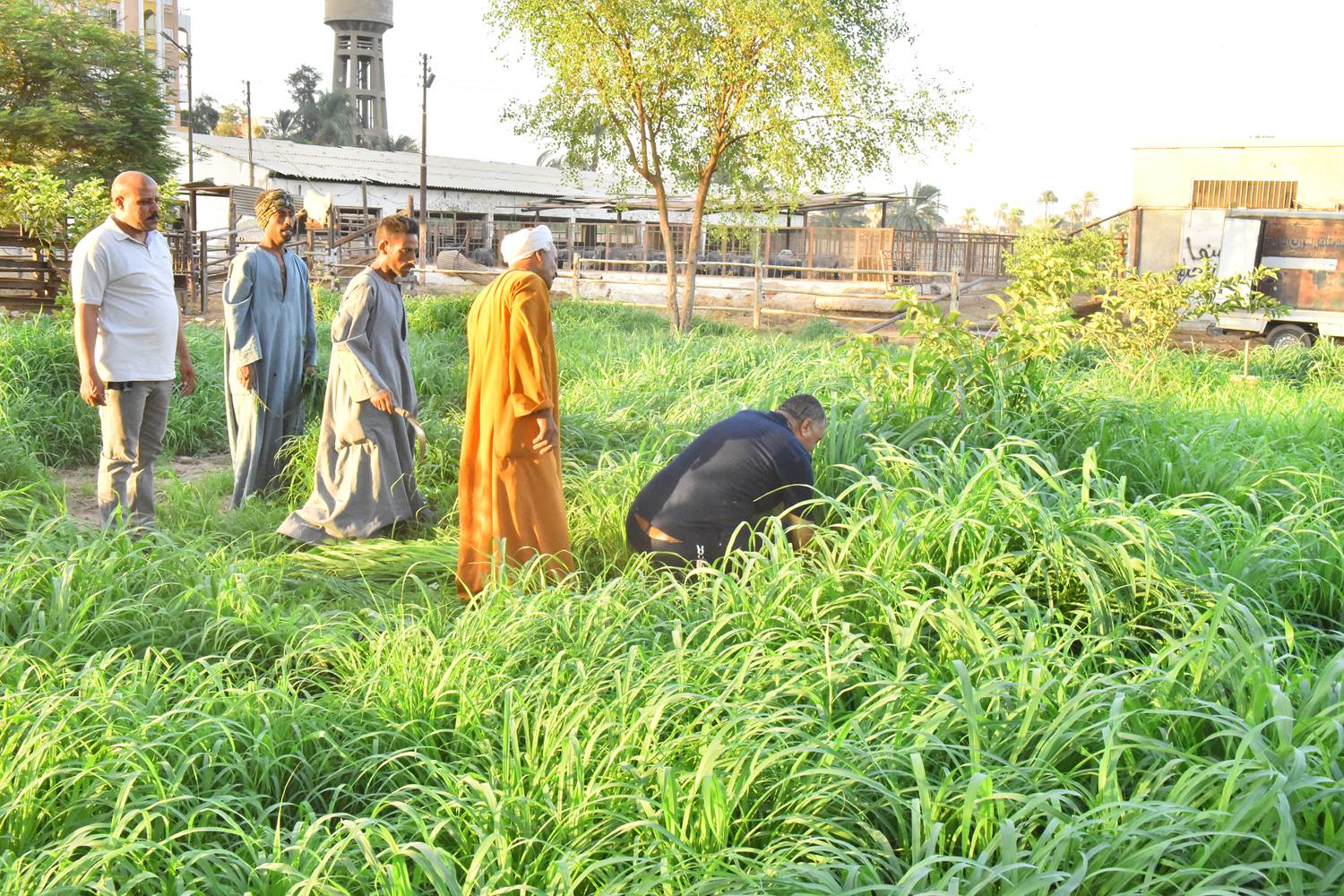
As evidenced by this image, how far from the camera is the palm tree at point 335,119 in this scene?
197ft

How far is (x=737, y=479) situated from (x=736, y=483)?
0.05ft

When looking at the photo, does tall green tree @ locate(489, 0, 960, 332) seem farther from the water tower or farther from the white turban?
the water tower

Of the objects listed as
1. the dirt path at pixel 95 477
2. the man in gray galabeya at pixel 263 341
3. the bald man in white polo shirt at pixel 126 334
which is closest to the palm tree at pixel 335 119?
the dirt path at pixel 95 477

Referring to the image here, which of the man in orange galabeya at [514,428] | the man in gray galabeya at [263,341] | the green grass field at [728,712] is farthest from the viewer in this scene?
the man in gray galabeya at [263,341]

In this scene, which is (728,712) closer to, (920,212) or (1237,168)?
(1237,168)

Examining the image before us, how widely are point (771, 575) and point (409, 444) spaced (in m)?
2.72

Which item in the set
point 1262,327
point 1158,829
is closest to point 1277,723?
point 1158,829

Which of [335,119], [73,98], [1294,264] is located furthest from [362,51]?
[1294,264]

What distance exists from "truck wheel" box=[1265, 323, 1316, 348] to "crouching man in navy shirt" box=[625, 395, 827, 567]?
14.0 metres

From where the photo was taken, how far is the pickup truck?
16.6 meters

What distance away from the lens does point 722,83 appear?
1669 centimetres

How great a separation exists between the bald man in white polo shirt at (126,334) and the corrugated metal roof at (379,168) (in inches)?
1179

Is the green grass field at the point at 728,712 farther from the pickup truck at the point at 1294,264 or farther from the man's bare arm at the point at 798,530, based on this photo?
the pickup truck at the point at 1294,264

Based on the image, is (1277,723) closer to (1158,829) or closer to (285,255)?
(1158,829)
